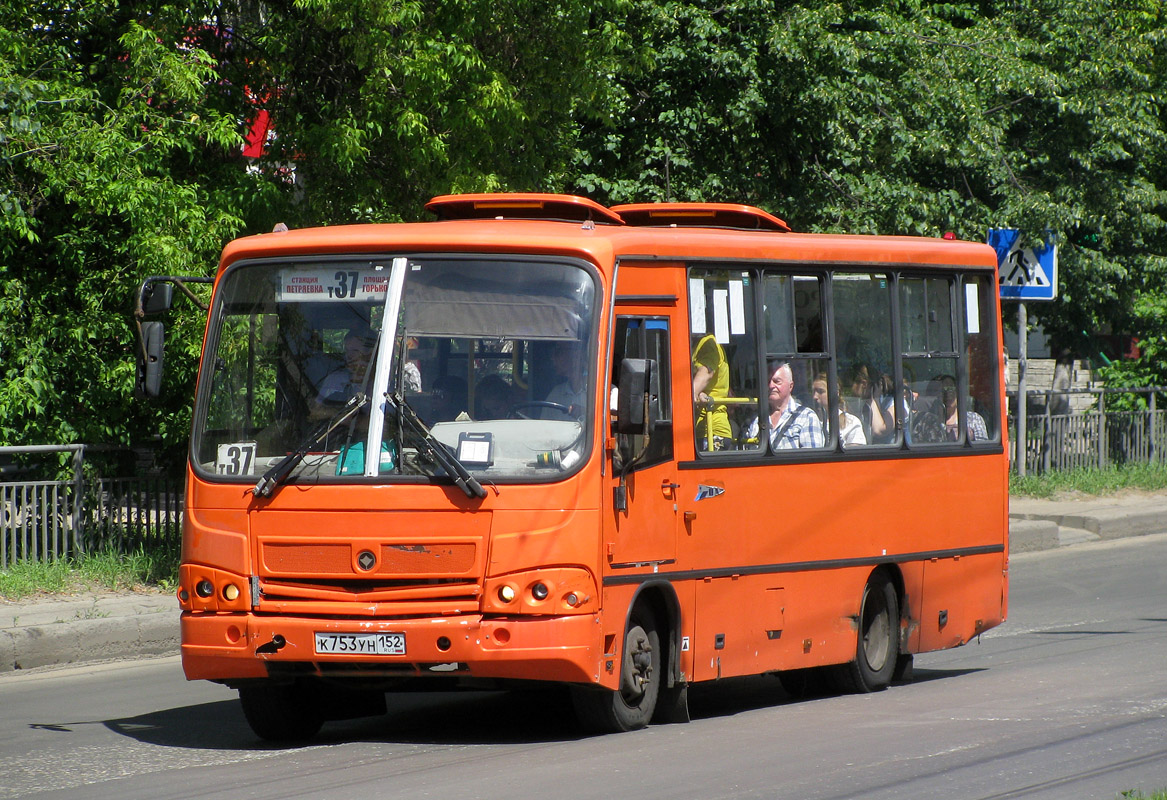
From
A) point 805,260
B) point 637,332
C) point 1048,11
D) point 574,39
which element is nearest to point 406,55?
point 574,39

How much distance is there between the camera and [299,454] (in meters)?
7.98

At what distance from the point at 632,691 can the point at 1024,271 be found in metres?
12.6

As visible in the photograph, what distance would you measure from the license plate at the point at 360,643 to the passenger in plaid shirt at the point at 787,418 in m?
2.73

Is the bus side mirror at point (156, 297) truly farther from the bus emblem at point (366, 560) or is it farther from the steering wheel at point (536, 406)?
the steering wheel at point (536, 406)

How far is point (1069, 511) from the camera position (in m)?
21.5

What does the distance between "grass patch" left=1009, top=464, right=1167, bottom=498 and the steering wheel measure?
16.0 meters

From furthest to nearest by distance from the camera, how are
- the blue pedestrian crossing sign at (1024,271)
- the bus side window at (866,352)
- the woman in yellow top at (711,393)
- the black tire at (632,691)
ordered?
the blue pedestrian crossing sign at (1024,271) < the bus side window at (866,352) < the woman in yellow top at (711,393) < the black tire at (632,691)

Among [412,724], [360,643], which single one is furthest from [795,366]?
[360,643]

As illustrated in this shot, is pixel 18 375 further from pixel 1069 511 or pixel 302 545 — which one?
pixel 1069 511

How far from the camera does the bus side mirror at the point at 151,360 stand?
8648 millimetres

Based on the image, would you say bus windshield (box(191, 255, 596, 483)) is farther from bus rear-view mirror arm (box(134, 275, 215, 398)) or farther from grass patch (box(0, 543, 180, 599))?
grass patch (box(0, 543, 180, 599))

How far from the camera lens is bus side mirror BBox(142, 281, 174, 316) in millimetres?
8773

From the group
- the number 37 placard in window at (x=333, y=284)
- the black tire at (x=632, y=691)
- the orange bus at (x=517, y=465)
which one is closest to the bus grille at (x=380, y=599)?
the orange bus at (x=517, y=465)

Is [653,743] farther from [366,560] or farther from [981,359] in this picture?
[981,359]
